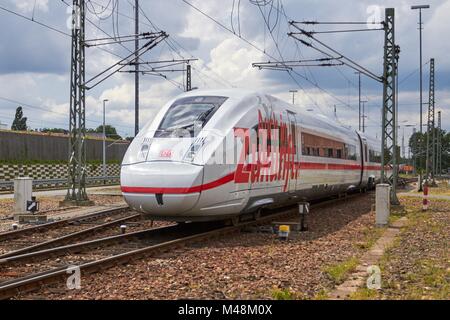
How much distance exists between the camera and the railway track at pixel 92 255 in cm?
751

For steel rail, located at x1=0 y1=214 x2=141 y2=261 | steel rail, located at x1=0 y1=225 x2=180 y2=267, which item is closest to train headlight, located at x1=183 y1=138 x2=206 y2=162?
steel rail, located at x1=0 y1=225 x2=180 y2=267

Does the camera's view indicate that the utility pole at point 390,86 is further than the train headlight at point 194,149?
Yes

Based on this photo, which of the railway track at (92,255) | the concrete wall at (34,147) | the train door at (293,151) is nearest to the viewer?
the railway track at (92,255)

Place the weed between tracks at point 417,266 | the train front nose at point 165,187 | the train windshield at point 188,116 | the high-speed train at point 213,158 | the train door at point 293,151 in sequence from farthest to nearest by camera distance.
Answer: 1. the train door at point 293,151
2. the train windshield at point 188,116
3. the high-speed train at point 213,158
4. the train front nose at point 165,187
5. the weed between tracks at point 417,266

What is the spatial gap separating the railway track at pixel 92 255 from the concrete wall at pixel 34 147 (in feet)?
95.6

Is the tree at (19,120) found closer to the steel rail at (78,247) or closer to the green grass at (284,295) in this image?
the steel rail at (78,247)

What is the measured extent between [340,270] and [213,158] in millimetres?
3699

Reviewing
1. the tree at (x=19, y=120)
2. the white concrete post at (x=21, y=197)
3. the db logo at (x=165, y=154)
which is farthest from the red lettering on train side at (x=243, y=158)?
the tree at (x=19, y=120)

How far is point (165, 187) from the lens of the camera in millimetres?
10977

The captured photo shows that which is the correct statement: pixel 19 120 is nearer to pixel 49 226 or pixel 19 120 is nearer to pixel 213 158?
pixel 49 226

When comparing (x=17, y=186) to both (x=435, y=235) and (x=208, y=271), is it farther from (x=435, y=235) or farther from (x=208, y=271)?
(x=435, y=235)

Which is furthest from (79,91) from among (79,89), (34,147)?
(34,147)

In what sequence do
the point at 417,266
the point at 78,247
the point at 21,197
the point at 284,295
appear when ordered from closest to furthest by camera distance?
the point at 284,295
the point at 417,266
the point at 78,247
the point at 21,197

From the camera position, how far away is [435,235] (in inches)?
520
